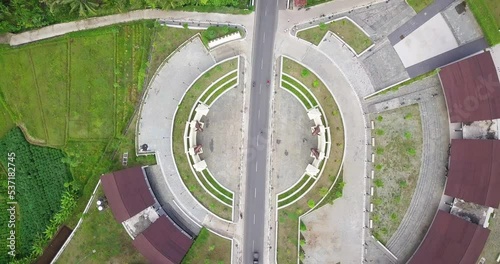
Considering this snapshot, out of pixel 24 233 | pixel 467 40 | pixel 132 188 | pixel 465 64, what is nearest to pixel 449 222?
pixel 465 64

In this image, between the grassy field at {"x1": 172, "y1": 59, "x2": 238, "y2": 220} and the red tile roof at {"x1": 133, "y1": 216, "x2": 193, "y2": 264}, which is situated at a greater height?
the grassy field at {"x1": 172, "y1": 59, "x2": 238, "y2": 220}

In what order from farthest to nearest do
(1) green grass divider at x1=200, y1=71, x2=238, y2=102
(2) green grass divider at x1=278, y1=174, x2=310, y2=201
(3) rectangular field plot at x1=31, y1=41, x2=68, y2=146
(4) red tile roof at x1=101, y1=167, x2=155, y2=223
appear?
1. (3) rectangular field plot at x1=31, y1=41, x2=68, y2=146
2. (1) green grass divider at x1=200, y1=71, x2=238, y2=102
3. (2) green grass divider at x1=278, y1=174, x2=310, y2=201
4. (4) red tile roof at x1=101, y1=167, x2=155, y2=223

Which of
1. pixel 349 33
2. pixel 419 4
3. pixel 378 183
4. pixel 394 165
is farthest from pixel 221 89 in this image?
pixel 419 4

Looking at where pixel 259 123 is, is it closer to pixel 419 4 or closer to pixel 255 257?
pixel 255 257

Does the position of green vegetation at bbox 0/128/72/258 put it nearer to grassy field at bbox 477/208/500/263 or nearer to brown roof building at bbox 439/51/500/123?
brown roof building at bbox 439/51/500/123

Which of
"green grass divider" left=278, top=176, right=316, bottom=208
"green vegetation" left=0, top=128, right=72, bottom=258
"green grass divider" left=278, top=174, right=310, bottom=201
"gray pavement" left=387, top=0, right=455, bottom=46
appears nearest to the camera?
"gray pavement" left=387, top=0, right=455, bottom=46

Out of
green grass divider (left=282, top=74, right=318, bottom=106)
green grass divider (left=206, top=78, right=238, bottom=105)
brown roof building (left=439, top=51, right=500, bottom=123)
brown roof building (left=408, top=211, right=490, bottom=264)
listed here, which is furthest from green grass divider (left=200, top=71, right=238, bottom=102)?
brown roof building (left=408, top=211, right=490, bottom=264)
